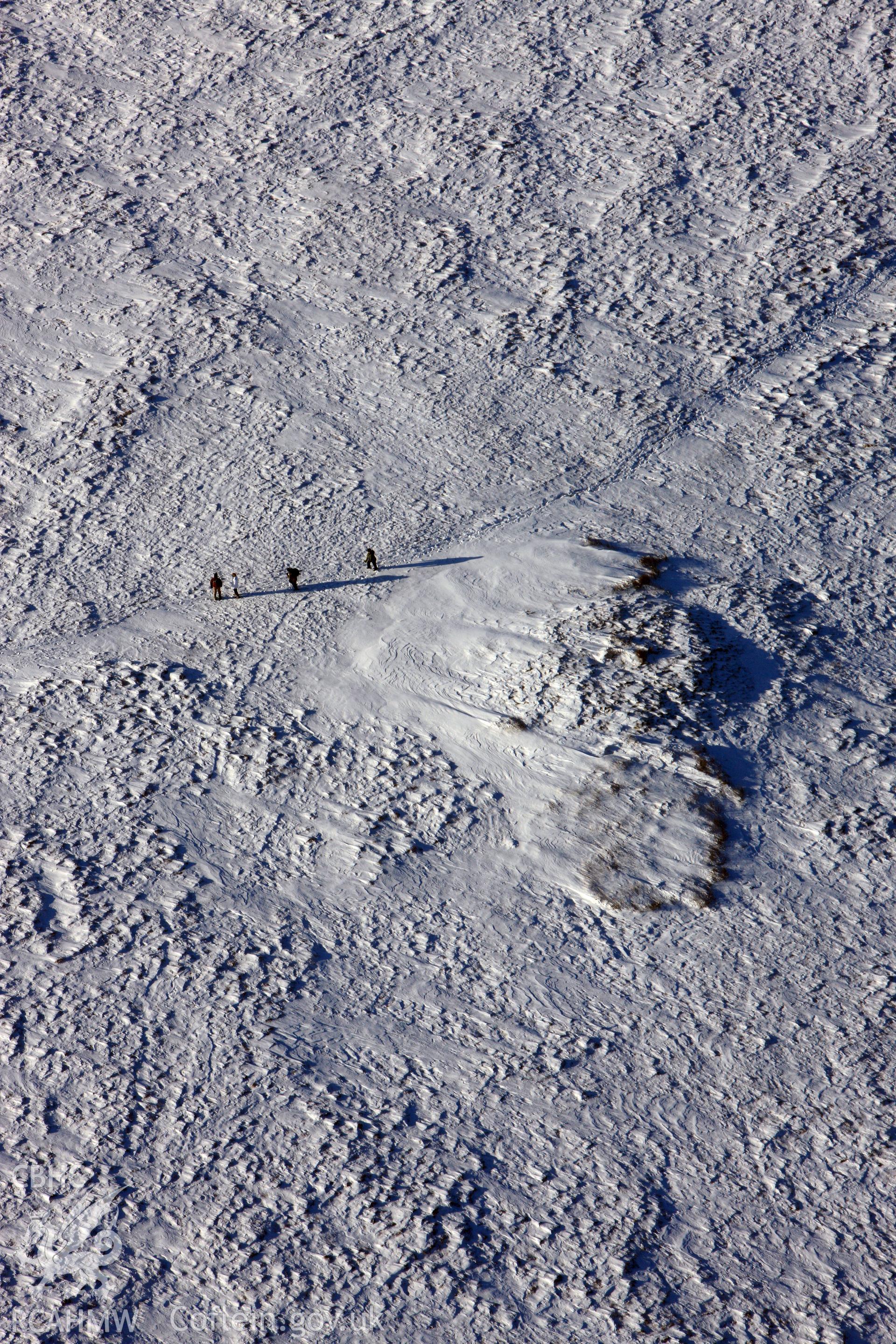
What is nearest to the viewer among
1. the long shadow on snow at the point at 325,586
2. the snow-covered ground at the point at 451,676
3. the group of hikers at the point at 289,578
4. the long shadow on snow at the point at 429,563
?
the snow-covered ground at the point at 451,676

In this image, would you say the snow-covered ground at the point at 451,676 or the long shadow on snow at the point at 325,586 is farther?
the long shadow on snow at the point at 325,586

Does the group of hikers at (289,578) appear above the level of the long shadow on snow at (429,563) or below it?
below

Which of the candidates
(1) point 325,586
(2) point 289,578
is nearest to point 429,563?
(1) point 325,586

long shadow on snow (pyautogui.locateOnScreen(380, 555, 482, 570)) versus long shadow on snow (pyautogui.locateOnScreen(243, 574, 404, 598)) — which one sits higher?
long shadow on snow (pyautogui.locateOnScreen(380, 555, 482, 570))

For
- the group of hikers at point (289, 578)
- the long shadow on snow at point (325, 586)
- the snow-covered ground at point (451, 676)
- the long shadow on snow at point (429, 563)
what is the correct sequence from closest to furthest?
the snow-covered ground at point (451, 676) < the group of hikers at point (289, 578) < the long shadow on snow at point (325, 586) < the long shadow on snow at point (429, 563)

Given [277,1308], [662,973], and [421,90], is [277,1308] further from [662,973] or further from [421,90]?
[421,90]
